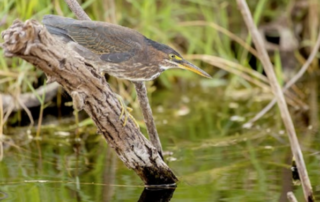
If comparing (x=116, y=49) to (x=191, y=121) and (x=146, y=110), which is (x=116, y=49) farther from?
(x=191, y=121)

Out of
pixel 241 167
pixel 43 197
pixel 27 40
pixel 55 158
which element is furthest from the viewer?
pixel 55 158

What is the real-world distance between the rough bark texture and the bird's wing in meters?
0.29

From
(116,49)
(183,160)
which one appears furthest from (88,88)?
(183,160)

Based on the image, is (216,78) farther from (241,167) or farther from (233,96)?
(241,167)

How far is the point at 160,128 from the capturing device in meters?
6.04

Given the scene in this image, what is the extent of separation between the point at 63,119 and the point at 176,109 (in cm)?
121

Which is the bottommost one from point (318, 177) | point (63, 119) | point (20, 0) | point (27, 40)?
point (318, 177)

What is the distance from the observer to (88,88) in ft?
10.9

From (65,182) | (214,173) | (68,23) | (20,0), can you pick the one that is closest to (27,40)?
(68,23)

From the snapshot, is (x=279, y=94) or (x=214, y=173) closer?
(x=279, y=94)

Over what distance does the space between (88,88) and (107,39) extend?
506 mm

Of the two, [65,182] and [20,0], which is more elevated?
[20,0]

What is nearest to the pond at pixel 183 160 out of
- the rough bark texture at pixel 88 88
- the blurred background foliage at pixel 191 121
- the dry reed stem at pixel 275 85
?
the blurred background foliage at pixel 191 121

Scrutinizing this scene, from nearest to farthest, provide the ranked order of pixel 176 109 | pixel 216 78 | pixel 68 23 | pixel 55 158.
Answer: pixel 68 23 < pixel 55 158 < pixel 176 109 < pixel 216 78
